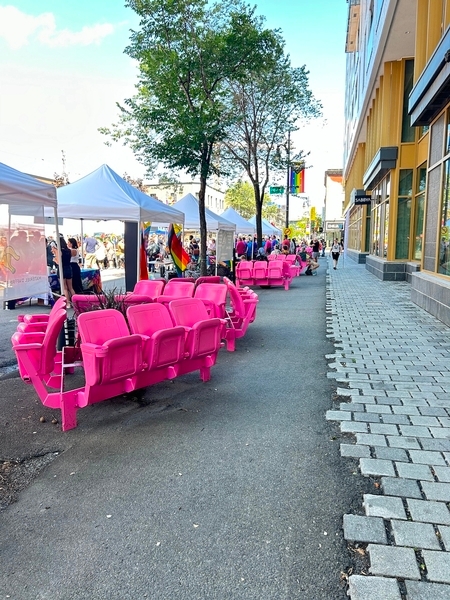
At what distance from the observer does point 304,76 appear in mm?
21641

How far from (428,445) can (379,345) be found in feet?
12.2

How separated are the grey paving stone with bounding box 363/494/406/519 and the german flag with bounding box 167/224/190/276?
1156 cm

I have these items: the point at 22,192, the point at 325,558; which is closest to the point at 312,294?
the point at 22,192

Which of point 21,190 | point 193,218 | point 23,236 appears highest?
point 193,218

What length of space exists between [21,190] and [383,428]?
16.5ft

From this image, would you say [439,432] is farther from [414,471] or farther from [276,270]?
[276,270]

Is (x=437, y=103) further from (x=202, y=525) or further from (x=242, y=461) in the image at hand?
(x=202, y=525)

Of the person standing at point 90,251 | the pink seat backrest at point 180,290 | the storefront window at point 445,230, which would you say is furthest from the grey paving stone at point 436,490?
the person standing at point 90,251

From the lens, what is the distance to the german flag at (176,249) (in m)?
13.9

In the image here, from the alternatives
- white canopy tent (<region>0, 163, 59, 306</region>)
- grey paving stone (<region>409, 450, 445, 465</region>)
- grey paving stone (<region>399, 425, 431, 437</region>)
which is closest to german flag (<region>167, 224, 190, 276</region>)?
white canopy tent (<region>0, 163, 59, 306</region>)

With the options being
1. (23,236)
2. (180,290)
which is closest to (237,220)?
(180,290)

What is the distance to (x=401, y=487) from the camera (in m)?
3.07

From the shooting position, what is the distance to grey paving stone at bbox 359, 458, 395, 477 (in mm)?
3266

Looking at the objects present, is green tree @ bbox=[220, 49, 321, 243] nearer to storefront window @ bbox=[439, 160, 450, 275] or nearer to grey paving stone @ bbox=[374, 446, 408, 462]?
storefront window @ bbox=[439, 160, 450, 275]
